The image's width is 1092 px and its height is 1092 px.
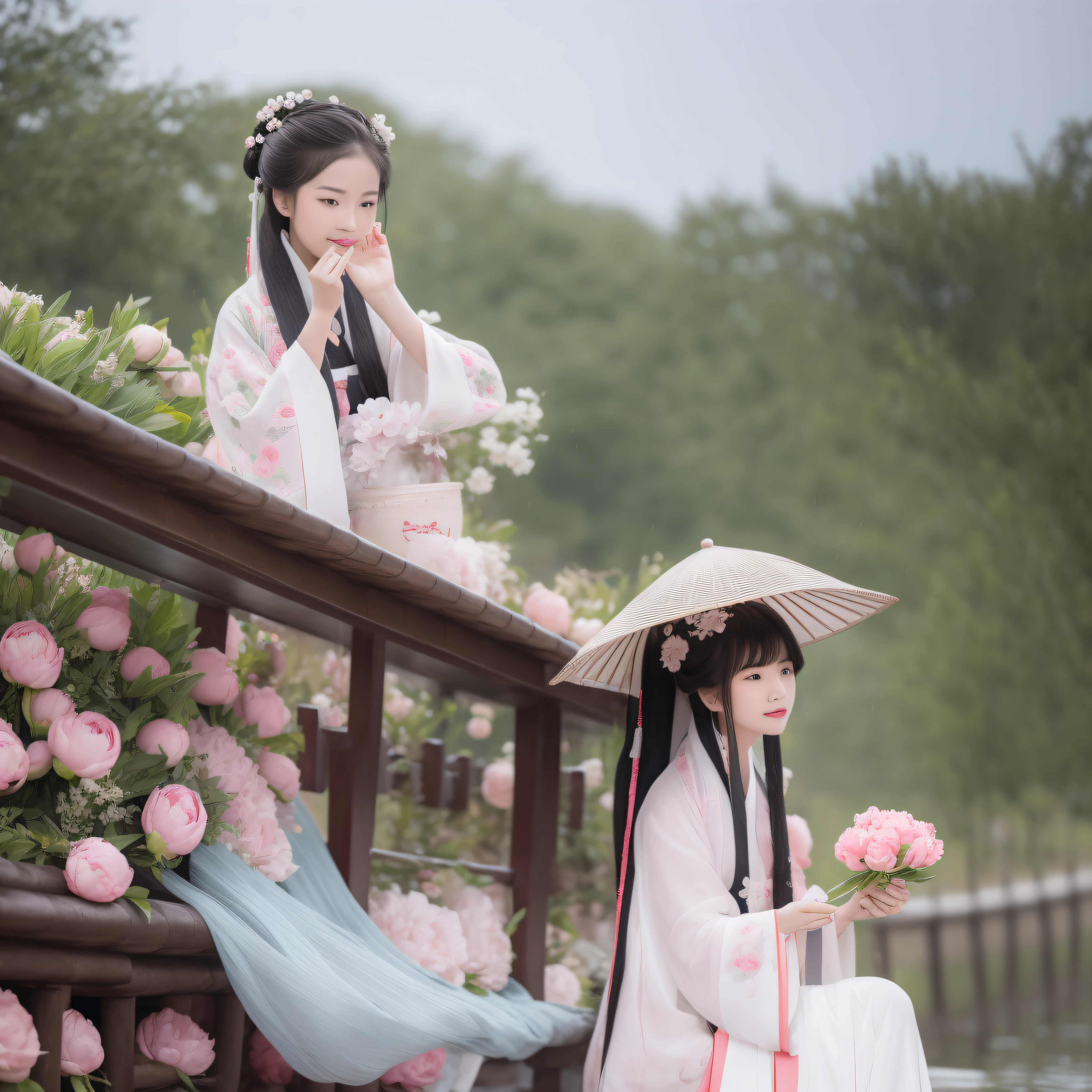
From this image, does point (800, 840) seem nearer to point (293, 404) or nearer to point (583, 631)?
point (583, 631)

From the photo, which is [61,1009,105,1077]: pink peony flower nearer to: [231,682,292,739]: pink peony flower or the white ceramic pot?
[231,682,292,739]: pink peony flower

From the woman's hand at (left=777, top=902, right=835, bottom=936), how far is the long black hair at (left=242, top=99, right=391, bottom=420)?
1.36 metres

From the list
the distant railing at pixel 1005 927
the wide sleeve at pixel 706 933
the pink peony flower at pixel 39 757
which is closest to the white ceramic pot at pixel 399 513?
the wide sleeve at pixel 706 933

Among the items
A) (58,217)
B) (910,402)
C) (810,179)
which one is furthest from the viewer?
(810,179)

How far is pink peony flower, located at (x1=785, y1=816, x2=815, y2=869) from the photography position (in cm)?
290

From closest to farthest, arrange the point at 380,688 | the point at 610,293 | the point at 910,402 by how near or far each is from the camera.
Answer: the point at 380,688, the point at 910,402, the point at 610,293

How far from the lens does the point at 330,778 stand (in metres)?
2.42

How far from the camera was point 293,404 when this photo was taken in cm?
248

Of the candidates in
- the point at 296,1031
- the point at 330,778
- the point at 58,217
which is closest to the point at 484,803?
the point at 330,778

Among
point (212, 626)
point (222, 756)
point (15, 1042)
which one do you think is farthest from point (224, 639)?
point (15, 1042)

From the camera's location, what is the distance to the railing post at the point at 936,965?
27.0 ft

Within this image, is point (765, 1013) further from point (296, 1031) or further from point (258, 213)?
point (258, 213)

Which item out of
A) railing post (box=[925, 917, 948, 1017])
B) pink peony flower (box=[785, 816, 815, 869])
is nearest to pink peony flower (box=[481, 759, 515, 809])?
pink peony flower (box=[785, 816, 815, 869])

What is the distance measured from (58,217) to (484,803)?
790cm
